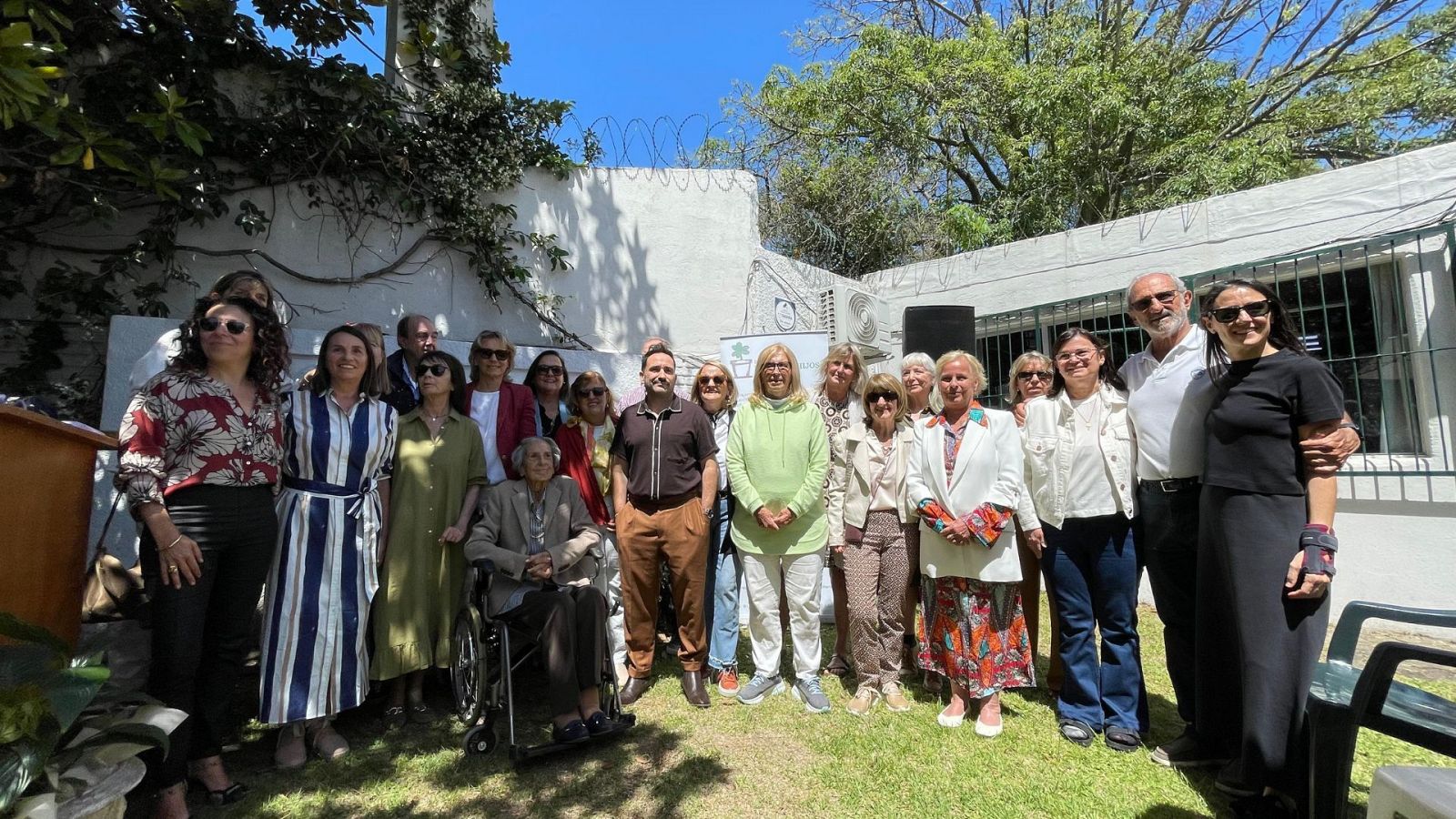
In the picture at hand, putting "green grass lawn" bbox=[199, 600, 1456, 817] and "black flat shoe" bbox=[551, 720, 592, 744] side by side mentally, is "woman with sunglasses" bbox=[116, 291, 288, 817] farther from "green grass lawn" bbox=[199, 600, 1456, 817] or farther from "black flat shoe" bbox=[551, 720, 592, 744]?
"black flat shoe" bbox=[551, 720, 592, 744]

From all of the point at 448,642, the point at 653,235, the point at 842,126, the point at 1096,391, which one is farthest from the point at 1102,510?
the point at 842,126

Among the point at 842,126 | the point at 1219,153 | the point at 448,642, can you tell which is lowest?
the point at 448,642

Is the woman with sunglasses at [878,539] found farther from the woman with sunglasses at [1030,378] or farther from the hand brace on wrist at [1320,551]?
the hand brace on wrist at [1320,551]

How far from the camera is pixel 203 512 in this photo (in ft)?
8.58

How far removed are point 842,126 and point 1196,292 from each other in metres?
9.30

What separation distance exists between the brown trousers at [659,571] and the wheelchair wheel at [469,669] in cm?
84

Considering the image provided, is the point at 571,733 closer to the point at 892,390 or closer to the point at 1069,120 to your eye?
the point at 892,390

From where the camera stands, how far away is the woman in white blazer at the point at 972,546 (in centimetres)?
331

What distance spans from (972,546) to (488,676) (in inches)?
90.7

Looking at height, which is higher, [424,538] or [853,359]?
[853,359]

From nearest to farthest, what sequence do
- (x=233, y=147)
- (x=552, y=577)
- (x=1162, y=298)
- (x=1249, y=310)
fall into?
(x=1249, y=310) → (x=1162, y=298) → (x=552, y=577) → (x=233, y=147)

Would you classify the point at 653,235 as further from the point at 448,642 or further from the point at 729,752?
the point at 729,752

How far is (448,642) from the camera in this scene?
11.4 ft

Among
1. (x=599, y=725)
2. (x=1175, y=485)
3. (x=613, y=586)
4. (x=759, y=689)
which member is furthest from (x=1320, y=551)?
(x=613, y=586)
